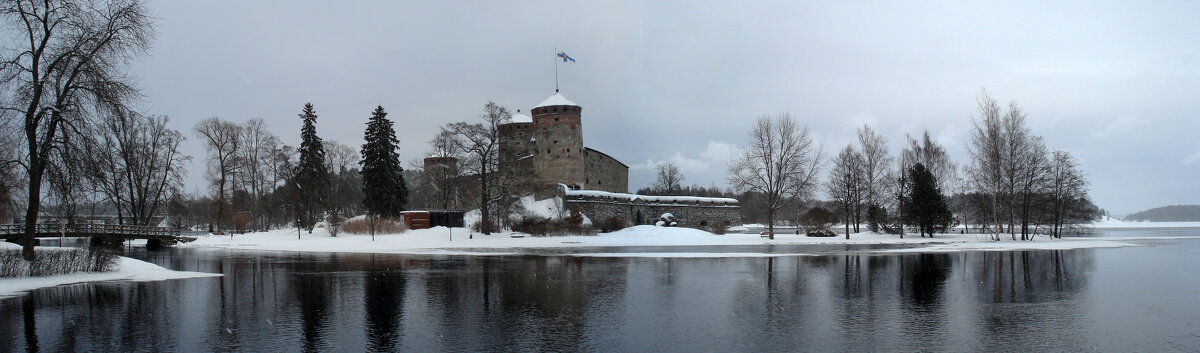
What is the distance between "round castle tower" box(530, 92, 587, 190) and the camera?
67938 mm

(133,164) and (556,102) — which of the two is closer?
(133,164)

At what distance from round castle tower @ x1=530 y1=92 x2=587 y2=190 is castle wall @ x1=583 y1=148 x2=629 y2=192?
209 centimetres

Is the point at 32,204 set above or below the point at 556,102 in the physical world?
below

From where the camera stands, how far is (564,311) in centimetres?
1106

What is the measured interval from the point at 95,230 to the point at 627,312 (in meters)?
42.0

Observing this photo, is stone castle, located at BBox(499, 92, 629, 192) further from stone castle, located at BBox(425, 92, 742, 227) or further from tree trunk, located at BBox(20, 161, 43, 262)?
tree trunk, located at BBox(20, 161, 43, 262)

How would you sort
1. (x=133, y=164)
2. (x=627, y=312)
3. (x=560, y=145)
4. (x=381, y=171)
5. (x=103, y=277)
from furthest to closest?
1. (x=560, y=145)
2. (x=381, y=171)
3. (x=133, y=164)
4. (x=103, y=277)
5. (x=627, y=312)

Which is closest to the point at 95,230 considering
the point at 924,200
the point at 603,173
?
the point at 603,173

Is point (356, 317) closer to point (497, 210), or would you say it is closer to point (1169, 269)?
point (1169, 269)

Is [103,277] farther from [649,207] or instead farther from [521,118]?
[521,118]

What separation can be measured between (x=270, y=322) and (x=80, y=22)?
42.9 ft

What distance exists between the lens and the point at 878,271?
61.5 ft

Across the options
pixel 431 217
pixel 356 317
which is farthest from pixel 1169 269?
pixel 431 217

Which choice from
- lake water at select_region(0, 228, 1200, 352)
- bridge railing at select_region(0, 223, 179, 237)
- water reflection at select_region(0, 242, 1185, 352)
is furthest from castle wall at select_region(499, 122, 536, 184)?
lake water at select_region(0, 228, 1200, 352)
